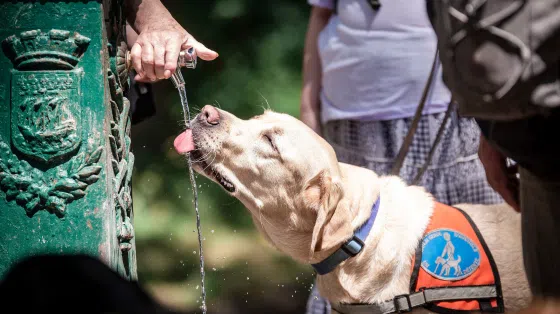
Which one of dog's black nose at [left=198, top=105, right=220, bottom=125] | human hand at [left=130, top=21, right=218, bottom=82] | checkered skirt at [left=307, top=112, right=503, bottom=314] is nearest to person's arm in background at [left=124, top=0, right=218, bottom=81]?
human hand at [left=130, top=21, right=218, bottom=82]

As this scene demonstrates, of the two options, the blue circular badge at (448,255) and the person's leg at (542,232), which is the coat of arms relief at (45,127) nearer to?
the person's leg at (542,232)

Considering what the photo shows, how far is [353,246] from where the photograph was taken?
3.06 m

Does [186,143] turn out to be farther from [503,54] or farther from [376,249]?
[503,54]

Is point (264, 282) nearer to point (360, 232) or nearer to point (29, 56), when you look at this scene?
point (360, 232)

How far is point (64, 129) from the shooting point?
230 cm

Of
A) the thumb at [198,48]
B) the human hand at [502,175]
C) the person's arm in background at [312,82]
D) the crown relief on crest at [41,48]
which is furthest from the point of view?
the person's arm in background at [312,82]

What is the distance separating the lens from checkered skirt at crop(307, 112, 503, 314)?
3.74 metres

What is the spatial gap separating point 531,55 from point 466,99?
188 millimetres

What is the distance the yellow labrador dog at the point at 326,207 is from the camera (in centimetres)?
310

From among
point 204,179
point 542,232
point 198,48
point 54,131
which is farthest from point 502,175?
point 204,179

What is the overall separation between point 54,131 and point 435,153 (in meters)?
2.01

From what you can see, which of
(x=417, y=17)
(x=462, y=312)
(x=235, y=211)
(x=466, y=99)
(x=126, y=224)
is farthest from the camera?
(x=235, y=211)

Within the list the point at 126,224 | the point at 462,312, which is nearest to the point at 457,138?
the point at 462,312

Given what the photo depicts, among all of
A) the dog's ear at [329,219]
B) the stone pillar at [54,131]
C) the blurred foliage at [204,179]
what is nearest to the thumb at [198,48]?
the stone pillar at [54,131]
